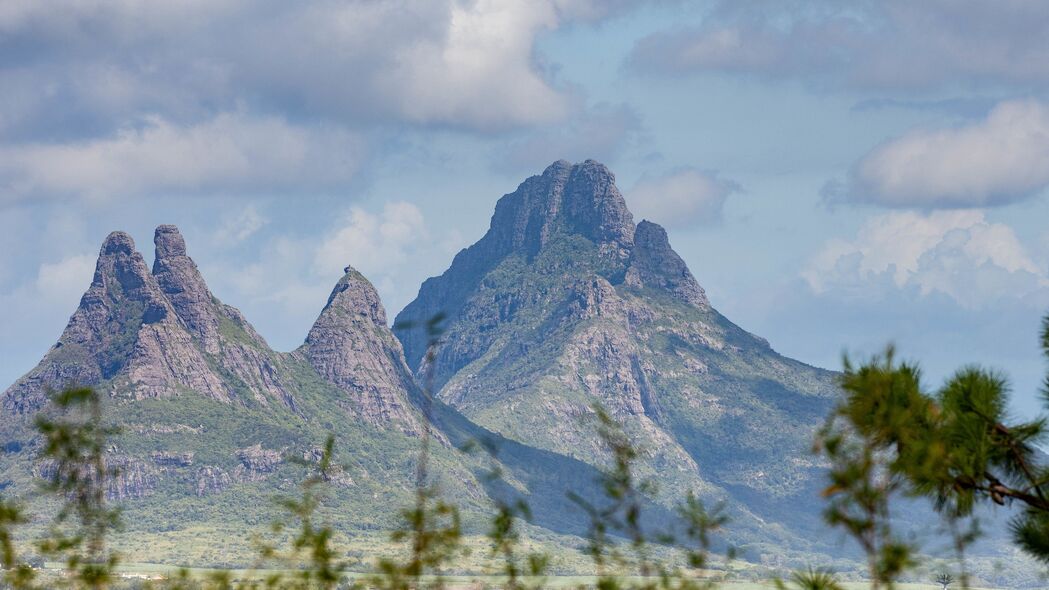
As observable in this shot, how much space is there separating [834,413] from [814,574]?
178cm

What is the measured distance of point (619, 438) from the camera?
618 inches

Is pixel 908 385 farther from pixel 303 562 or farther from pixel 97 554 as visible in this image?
pixel 97 554

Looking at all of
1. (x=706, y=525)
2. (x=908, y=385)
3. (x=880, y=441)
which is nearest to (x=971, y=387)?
(x=908, y=385)

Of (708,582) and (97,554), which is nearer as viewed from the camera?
(708,582)

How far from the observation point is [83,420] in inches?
719

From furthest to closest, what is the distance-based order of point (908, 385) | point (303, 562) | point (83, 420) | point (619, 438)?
point (908, 385) < point (83, 420) < point (303, 562) < point (619, 438)

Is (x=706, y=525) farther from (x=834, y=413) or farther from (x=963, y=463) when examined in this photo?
(x=963, y=463)

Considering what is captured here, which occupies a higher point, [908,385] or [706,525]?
[908,385]

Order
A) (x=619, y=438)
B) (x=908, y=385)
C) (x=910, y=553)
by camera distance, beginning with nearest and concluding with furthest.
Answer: (x=910, y=553), (x=619, y=438), (x=908, y=385)

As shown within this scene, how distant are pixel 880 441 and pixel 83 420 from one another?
9.92 metres

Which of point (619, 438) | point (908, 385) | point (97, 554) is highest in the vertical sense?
point (908, 385)

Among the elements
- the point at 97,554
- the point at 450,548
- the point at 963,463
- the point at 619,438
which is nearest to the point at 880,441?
the point at 963,463

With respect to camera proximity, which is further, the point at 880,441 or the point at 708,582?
the point at 880,441

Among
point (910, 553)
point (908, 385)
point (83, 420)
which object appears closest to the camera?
point (910, 553)
